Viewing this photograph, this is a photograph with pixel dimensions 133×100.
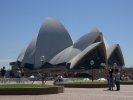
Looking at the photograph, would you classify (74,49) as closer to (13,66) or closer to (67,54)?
(67,54)

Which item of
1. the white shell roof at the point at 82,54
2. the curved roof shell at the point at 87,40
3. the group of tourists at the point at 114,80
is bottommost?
the group of tourists at the point at 114,80

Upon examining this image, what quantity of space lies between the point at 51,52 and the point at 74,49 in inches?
199

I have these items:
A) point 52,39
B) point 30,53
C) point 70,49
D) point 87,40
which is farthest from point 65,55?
point 30,53

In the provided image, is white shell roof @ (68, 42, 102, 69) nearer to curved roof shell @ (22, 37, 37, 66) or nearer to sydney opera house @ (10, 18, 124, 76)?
sydney opera house @ (10, 18, 124, 76)

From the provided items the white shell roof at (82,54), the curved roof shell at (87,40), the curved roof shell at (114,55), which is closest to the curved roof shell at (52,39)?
the curved roof shell at (87,40)

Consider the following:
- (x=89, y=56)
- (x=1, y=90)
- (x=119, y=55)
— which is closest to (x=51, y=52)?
(x=89, y=56)

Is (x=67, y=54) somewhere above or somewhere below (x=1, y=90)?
above

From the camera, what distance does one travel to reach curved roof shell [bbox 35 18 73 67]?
7088cm

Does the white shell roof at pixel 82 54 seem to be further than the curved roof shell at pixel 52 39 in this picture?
No

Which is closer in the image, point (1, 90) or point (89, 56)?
point (1, 90)

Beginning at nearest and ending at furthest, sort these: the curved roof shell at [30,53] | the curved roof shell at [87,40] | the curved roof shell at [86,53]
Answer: the curved roof shell at [86,53], the curved roof shell at [87,40], the curved roof shell at [30,53]

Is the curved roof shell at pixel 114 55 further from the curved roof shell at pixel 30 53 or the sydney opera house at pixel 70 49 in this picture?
the curved roof shell at pixel 30 53

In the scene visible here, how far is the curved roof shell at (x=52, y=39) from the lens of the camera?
233 feet

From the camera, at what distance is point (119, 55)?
71.3 meters
